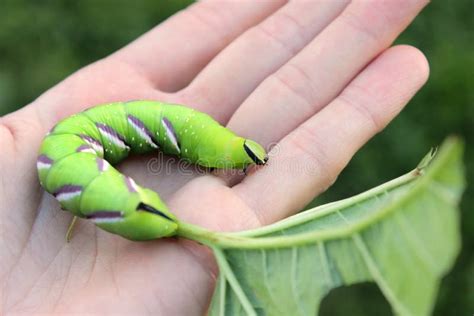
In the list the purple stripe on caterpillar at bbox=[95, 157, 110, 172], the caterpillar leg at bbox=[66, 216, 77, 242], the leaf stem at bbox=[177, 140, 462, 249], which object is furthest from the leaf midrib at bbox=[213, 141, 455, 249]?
the caterpillar leg at bbox=[66, 216, 77, 242]

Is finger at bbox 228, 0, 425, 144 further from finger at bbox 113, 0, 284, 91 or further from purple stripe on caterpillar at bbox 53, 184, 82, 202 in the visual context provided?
purple stripe on caterpillar at bbox 53, 184, 82, 202

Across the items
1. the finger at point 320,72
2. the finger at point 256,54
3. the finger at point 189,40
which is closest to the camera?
the finger at point 320,72

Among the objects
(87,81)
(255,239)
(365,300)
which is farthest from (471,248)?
(87,81)

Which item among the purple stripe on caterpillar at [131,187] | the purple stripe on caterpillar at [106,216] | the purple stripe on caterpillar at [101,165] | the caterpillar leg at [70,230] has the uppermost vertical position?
the purple stripe on caterpillar at [101,165]

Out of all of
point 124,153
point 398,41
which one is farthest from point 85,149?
point 398,41

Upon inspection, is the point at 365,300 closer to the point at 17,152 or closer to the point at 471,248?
the point at 471,248

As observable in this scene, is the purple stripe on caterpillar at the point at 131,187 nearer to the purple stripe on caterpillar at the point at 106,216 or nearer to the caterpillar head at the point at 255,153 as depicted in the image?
the purple stripe on caterpillar at the point at 106,216

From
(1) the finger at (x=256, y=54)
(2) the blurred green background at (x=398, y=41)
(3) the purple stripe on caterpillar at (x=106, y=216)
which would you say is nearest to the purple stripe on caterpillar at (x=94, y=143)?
(3) the purple stripe on caterpillar at (x=106, y=216)
